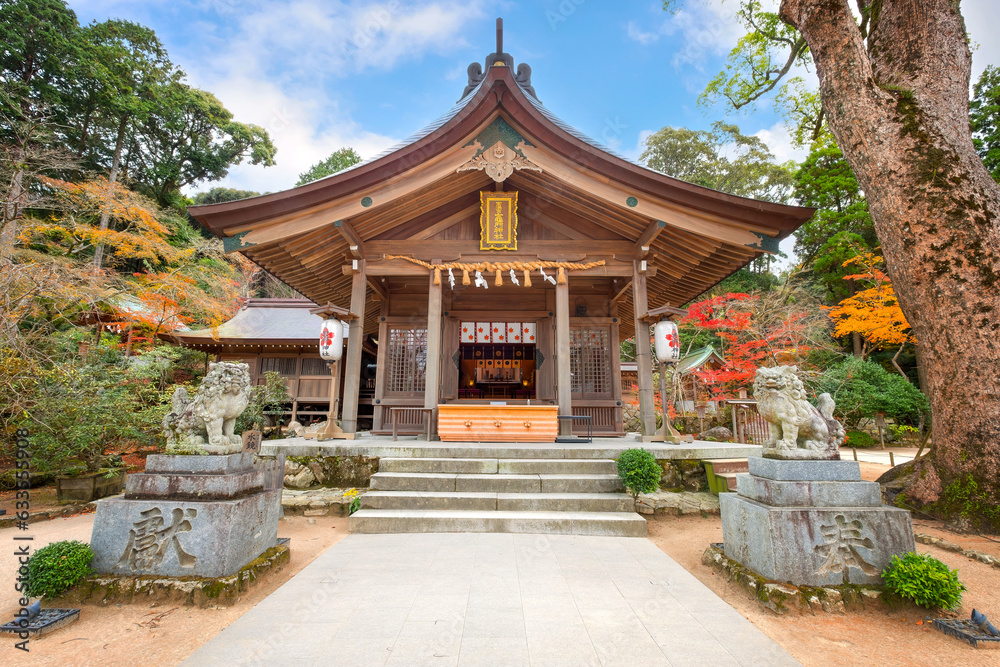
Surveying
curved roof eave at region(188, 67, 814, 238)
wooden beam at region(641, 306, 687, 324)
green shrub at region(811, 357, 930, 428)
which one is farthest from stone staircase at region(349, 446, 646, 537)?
green shrub at region(811, 357, 930, 428)

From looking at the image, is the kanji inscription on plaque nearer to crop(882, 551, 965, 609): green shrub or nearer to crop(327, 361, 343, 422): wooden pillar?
crop(327, 361, 343, 422): wooden pillar

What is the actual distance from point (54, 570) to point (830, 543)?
5.80 m

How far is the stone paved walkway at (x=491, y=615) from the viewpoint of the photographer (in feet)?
8.09

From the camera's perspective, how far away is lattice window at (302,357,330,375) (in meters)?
13.9

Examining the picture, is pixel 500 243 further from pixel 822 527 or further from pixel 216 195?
pixel 216 195

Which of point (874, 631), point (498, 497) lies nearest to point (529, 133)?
point (498, 497)

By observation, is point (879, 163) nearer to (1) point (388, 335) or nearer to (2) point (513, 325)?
(2) point (513, 325)

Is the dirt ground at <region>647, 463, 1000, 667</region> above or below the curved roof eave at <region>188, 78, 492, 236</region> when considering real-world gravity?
below

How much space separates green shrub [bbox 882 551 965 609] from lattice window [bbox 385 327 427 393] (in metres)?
8.01

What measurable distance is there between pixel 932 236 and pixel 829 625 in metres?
5.00

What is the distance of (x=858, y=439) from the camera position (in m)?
13.7

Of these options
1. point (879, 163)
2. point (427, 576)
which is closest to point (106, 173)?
point (427, 576)

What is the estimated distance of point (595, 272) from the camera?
8.23 metres

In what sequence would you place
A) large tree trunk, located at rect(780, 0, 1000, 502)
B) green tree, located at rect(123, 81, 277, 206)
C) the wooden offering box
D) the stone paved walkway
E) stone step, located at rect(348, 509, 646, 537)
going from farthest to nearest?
green tree, located at rect(123, 81, 277, 206) < the wooden offering box < large tree trunk, located at rect(780, 0, 1000, 502) < stone step, located at rect(348, 509, 646, 537) < the stone paved walkway
